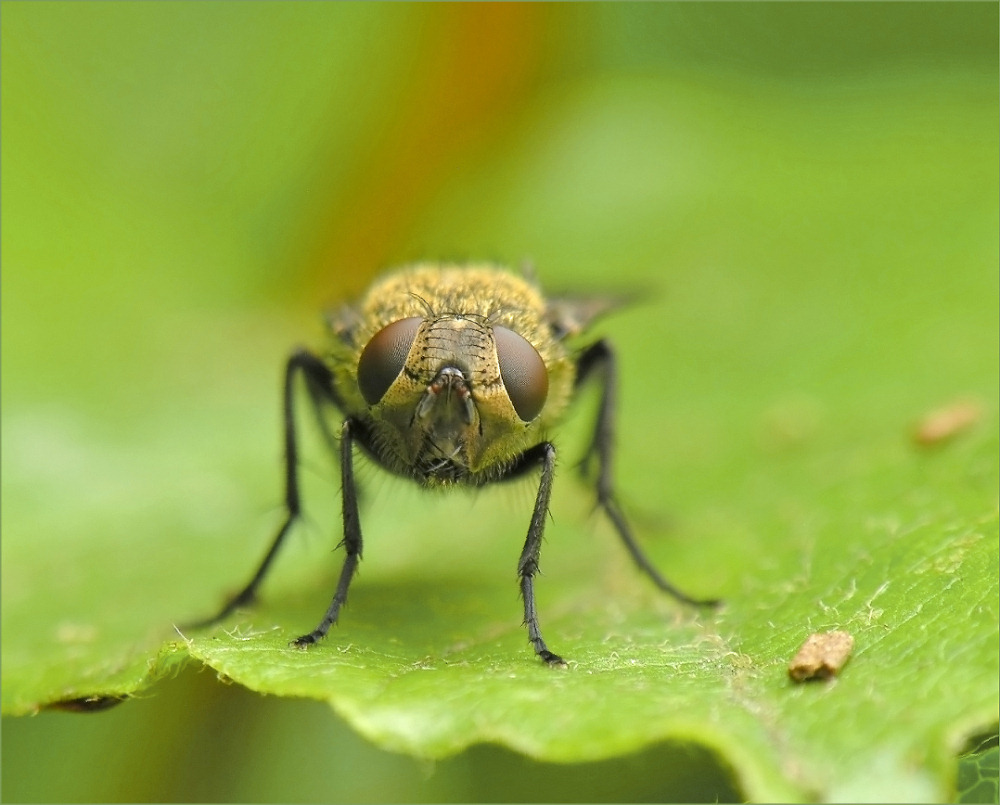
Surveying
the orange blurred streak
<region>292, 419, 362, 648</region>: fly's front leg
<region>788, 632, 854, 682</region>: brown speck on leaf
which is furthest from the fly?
the orange blurred streak

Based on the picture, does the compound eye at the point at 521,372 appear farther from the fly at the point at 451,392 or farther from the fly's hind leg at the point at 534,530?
the fly's hind leg at the point at 534,530

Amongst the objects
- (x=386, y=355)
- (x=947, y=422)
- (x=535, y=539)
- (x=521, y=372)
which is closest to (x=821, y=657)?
(x=535, y=539)

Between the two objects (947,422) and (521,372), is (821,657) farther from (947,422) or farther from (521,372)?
(947,422)

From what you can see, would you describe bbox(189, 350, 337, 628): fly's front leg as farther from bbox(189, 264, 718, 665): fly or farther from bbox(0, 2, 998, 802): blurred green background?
bbox(0, 2, 998, 802): blurred green background

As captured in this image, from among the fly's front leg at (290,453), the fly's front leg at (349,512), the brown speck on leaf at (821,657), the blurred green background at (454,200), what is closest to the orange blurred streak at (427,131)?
the blurred green background at (454,200)

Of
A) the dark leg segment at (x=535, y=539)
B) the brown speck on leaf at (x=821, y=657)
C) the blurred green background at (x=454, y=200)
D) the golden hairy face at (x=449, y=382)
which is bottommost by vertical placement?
the brown speck on leaf at (x=821, y=657)
